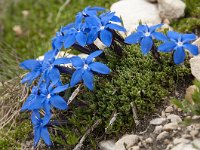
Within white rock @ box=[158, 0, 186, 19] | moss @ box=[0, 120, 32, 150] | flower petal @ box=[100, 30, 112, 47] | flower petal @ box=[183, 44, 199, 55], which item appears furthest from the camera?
white rock @ box=[158, 0, 186, 19]

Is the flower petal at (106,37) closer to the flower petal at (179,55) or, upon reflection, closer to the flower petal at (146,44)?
the flower petal at (146,44)

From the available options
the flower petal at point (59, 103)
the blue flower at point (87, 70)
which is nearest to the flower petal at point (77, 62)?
the blue flower at point (87, 70)

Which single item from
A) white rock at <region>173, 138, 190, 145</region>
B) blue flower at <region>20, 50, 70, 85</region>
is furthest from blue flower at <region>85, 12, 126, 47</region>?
white rock at <region>173, 138, 190, 145</region>

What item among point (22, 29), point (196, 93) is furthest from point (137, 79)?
point (22, 29)

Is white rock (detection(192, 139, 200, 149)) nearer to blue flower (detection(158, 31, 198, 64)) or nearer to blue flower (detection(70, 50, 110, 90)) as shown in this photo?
blue flower (detection(158, 31, 198, 64))

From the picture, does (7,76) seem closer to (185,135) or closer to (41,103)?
(41,103)

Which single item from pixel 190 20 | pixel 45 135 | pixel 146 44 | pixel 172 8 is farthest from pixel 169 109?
pixel 172 8

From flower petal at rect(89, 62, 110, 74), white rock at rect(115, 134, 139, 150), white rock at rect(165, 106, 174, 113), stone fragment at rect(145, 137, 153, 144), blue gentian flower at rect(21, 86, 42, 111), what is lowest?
white rock at rect(115, 134, 139, 150)
